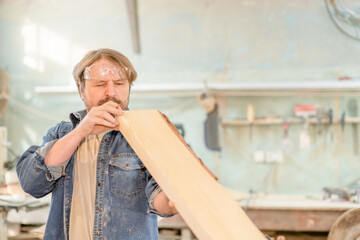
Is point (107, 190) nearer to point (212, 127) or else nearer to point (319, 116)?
point (212, 127)

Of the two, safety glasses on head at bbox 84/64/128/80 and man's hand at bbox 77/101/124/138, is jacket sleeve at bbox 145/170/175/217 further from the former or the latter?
safety glasses on head at bbox 84/64/128/80

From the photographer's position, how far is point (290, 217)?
388cm

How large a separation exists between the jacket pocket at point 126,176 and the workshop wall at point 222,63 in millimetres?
3382

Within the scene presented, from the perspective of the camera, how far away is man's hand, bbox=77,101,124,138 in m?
1.39

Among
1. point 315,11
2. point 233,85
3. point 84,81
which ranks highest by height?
point 315,11

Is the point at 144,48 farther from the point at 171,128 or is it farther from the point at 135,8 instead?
the point at 171,128

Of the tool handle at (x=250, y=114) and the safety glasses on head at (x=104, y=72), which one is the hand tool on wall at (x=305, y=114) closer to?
the tool handle at (x=250, y=114)

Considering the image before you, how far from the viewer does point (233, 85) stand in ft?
15.5

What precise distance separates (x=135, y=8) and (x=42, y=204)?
238 cm

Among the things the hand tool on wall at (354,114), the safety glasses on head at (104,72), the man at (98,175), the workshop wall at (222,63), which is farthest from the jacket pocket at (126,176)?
the hand tool on wall at (354,114)

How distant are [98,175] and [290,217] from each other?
2.74 meters

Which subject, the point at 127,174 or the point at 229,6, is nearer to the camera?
the point at 127,174

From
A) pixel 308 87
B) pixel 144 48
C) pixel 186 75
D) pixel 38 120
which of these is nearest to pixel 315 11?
pixel 308 87

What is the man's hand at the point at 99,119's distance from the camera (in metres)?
1.39
